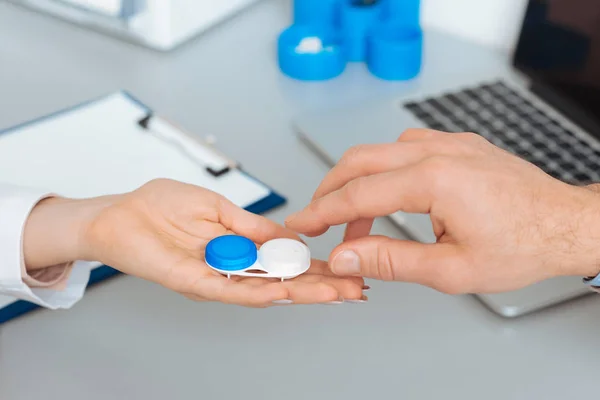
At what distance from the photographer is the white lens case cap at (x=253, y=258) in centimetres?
66

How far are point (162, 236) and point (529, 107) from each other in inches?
22.3

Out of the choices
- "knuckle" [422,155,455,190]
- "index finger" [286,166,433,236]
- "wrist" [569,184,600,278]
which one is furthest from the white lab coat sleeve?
"wrist" [569,184,600,278]

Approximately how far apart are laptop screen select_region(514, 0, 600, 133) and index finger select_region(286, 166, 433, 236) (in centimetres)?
46

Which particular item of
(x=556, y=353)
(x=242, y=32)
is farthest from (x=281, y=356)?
(x=242, y=32)

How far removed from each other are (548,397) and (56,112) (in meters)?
0.73

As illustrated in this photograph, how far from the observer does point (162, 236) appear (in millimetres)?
715

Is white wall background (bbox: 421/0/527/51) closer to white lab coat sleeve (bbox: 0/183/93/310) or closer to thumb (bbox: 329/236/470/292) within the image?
thumb (bbox: 329/236/470/292)

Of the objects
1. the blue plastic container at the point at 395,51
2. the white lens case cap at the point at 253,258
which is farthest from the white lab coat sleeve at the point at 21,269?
the blue plastic container at the point at 395,51

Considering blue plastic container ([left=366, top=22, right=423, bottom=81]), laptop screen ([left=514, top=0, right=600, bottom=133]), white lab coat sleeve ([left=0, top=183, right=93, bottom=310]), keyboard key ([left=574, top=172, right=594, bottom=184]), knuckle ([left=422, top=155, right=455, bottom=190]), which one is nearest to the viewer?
knuckle ([left=422, top=155, right=455, bottom=190])

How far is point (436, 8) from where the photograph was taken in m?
1.29

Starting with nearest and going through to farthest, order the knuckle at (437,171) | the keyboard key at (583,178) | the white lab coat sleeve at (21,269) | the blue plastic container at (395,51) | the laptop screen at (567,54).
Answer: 1. the knuckle at (437,171)
2. the white lab coat sleeve at (21,269)
3. the keyboard key at (583,178)
4. the laptop screen at (567,54)
5. the blue plastic container at (395,51)

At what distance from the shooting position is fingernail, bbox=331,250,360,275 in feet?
2.07

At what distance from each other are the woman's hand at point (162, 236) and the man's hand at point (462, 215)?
0.05 meters

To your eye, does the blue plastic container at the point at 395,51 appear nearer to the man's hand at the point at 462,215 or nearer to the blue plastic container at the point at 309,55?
the blue plastic container at the point at 309,55
